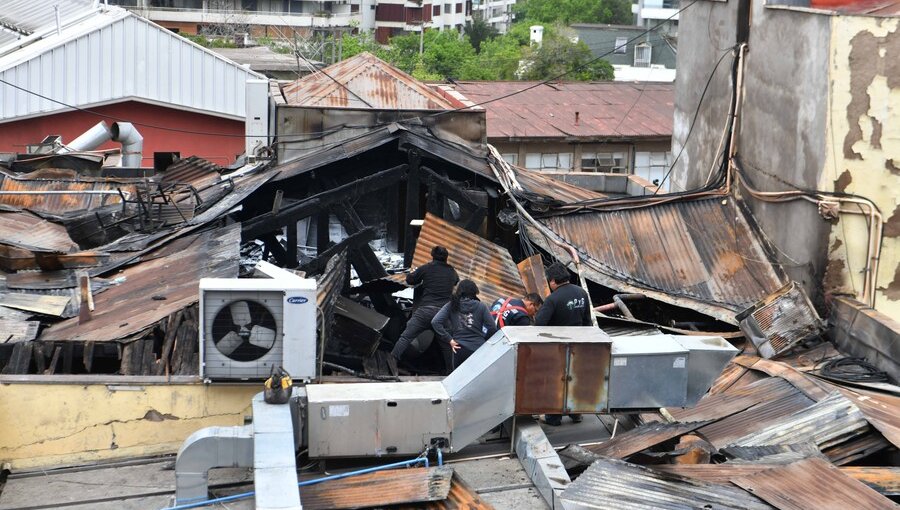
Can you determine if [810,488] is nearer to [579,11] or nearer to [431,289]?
[431,289]

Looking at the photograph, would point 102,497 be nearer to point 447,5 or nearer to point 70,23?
point 70,23

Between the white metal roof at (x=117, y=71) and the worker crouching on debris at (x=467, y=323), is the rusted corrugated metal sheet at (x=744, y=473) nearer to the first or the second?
the worker crouching on debris at (x=467, y=323)

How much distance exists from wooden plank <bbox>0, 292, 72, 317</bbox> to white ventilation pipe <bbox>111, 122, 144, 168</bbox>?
42.9ft

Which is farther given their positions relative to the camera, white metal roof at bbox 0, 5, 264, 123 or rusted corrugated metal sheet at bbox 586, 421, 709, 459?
white metal roof at bbox 0, 5, 264, 123

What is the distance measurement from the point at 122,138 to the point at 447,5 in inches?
2342

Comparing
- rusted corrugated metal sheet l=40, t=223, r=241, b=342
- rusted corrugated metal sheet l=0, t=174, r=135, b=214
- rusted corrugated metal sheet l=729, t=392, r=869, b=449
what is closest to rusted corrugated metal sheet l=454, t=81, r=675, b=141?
rusted corrugated metal sheet l=0, t=174, r=135, b=214

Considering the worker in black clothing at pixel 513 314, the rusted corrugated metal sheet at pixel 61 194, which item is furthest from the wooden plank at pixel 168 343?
the rusted corrugated metal sheet at pixel 61 194

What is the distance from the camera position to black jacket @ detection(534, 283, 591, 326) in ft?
32.6

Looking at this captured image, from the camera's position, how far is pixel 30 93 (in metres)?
30.8

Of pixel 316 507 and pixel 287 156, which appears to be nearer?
pixel 316 507

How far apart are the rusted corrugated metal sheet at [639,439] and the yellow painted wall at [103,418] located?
8.89ft

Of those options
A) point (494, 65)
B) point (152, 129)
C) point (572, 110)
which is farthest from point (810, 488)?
point (494, 65)

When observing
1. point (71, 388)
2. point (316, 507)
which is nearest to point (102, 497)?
point (71, 388)

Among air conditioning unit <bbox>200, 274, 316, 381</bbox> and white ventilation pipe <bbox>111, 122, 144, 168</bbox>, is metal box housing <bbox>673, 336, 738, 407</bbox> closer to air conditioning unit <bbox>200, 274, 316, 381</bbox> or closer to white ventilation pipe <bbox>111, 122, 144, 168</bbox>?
air conditioning unit <bbox>200, 274, 316, 381</bbox>
